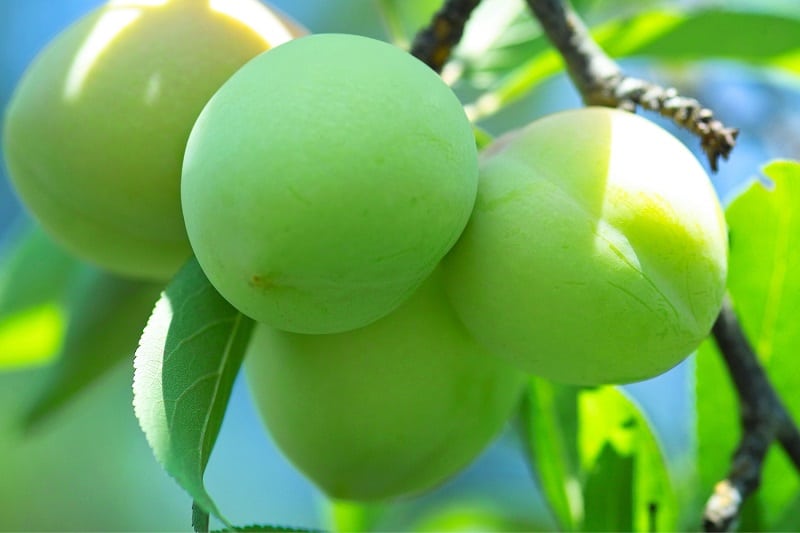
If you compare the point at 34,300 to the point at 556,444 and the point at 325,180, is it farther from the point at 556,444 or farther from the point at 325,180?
the point at 325,180

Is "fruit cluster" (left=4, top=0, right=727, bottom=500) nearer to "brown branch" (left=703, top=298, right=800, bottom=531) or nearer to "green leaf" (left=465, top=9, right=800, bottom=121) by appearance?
"brown branch" (left=703, top=298, right=800, bottom=531)

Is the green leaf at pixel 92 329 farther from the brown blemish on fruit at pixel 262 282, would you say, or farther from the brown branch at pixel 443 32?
the brown blemish on fruit at pixel 262 282

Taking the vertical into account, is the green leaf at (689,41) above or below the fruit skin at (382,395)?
above

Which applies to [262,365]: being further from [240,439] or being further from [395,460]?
[240,439]

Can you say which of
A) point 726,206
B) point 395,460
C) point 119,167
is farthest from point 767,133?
point 119,167

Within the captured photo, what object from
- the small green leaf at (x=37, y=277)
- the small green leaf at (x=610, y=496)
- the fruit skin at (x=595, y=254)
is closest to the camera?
the fruit skin at (x=595, y=254)

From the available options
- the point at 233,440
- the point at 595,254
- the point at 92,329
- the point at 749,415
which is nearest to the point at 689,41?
the point at 749,415

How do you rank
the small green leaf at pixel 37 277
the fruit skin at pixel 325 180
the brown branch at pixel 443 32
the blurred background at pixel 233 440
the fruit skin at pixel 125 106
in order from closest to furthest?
the fruit skin at pixel 325 180 < the fruit skin at pixel 125 106 < the brown branch at pixel 443 32 < the small green leaf at pixel 37 277 < the blurred background at pixel 233 440

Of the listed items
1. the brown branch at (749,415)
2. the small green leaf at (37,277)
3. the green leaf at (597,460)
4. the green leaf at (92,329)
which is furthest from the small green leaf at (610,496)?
the small green leaf at (37,277)
